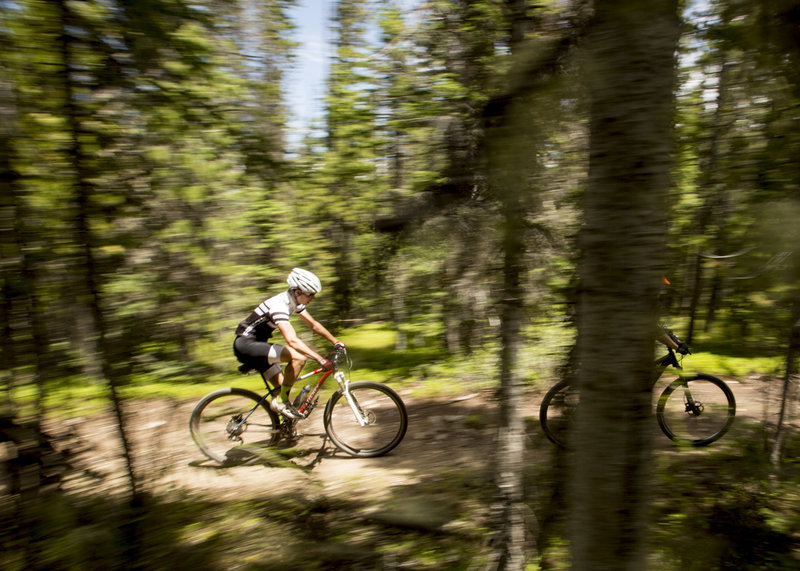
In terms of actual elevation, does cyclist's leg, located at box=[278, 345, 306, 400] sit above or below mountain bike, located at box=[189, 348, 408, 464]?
above

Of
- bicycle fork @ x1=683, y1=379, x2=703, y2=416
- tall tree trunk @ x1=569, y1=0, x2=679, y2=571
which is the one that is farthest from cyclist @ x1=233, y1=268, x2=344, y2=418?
bicycle fork @ x1=683, y1=379, x2=703, y2=416

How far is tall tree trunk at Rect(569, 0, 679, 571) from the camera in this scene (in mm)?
1640

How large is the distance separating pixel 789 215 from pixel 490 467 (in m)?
3.11

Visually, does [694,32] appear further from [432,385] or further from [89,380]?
[432,385]

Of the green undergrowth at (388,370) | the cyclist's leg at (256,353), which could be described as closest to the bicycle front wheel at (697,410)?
the green undergrowth at (388,370)

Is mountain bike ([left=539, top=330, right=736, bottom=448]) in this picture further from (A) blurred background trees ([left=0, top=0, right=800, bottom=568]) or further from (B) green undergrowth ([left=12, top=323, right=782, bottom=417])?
(A) blurred background trees ([left=0, top=0, right=800, bottom=568])

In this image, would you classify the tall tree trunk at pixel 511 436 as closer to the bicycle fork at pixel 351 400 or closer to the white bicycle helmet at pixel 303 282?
the bicycle fork at pixel 351 400

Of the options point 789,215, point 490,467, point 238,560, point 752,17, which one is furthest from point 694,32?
point 238,560

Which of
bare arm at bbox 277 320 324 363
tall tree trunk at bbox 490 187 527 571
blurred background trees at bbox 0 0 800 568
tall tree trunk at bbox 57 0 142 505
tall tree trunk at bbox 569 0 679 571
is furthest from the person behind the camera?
bare arm at bbox 277 320 324 363

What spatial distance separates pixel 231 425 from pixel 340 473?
131cm

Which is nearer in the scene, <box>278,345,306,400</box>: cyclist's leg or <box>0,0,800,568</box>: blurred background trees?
<box>0,0,800,568</box>: blurred background trees

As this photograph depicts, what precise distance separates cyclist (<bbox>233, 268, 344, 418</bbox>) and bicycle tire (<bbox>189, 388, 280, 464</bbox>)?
22cm

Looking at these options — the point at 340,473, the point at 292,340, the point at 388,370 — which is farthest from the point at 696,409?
the point at 292,340

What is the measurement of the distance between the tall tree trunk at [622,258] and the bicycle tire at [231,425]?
407 centimetres
